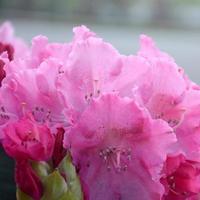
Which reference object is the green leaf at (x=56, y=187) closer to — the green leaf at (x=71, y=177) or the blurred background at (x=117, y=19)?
the green leaf at (x=71, y=177)

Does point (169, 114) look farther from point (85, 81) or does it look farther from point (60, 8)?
point (60, 8)

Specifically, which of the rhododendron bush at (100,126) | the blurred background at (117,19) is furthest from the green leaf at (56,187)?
the blurred background at (117,19)

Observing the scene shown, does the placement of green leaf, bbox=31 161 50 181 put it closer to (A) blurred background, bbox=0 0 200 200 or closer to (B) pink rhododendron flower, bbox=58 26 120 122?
(B) pink rhododendron flower, bbox=58 26 120 122

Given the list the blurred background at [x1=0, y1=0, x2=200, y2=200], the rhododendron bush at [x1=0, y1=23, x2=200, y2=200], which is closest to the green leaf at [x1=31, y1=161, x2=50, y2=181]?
the rhododendron bush at [x1=0, y1=23, x2=200, y2=200]

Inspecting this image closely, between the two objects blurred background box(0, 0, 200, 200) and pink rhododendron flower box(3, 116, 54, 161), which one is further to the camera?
blurred background box(0, 0, 200, 200)

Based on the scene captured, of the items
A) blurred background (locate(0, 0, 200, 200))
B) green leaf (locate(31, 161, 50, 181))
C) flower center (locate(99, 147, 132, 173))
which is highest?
blurred background (locate(0, 0, 200, 200))

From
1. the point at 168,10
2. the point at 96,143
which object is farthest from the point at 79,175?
the point at 168,10
